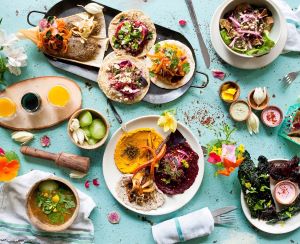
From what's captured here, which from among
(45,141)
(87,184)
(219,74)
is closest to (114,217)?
(87,184)

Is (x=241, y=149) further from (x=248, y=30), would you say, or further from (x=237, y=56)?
(x=248, y=30)

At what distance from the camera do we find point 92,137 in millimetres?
3383

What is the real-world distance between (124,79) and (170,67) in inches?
11.3

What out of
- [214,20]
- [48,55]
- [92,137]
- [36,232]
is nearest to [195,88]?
[214,20]

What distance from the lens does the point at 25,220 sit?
11.1ft

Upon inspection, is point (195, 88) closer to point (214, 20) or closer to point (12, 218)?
point (214, 20)

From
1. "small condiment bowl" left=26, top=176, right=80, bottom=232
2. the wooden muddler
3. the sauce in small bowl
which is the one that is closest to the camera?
"small condiment bowl" left=26, top=176, right=80, bottom=232

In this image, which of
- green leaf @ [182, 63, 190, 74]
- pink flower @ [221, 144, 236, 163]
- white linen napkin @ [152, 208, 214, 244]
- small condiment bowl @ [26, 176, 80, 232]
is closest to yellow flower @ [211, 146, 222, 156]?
pink flower @ [221, 144, 236, 163]

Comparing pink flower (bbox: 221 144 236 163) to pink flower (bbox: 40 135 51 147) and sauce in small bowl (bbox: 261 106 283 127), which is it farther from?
pink flower (bbox: 40 135 51 147)

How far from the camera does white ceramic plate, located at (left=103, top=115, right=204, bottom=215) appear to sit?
11.1ft

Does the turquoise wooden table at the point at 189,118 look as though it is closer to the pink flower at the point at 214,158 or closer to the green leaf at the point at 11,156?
the green leaf at the point at 11,156

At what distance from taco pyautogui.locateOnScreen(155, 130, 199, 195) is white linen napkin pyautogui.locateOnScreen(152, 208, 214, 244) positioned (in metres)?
0.18

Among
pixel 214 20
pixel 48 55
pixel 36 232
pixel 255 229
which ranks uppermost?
pixel 214 20

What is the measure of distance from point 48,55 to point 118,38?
0.44 metres
